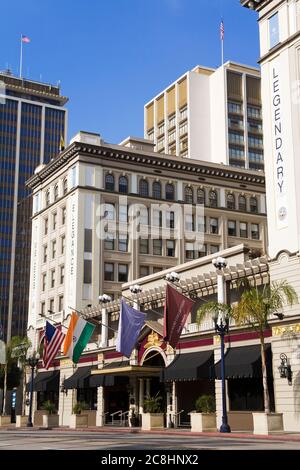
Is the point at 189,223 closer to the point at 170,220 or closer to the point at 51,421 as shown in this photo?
the point at 170,220

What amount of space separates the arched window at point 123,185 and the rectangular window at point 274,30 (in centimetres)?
2792

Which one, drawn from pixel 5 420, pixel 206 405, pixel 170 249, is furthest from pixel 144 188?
pixel 206 405

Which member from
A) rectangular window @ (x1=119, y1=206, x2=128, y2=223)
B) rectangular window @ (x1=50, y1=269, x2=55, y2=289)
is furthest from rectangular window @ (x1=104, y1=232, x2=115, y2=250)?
rectangular window @ (x1=50, y1=269, x2=55, y2=289)

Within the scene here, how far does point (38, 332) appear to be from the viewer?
7162cm

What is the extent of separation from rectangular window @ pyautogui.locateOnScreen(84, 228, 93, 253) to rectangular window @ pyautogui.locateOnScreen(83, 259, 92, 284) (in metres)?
1.11

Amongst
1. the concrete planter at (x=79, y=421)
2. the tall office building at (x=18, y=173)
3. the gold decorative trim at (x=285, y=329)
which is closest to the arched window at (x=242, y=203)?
the concrete planter at (x=79, y=421)

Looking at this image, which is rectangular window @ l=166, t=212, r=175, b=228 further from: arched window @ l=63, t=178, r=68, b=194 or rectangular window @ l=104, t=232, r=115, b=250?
arched window @ l=63, t=178, r=68, b=194

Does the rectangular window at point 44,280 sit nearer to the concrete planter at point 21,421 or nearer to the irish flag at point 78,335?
the concrete planter at point 21,421

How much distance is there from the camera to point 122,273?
220ft

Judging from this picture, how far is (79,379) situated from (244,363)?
22.0m

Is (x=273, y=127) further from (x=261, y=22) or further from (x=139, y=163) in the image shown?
(x=139, y=163)

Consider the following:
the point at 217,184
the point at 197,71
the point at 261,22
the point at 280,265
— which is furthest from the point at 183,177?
the point at 197,71

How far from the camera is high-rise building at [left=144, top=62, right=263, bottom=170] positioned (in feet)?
394

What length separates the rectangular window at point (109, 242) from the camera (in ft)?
219
